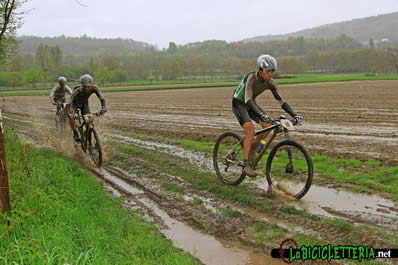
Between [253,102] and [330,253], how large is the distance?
319 centimetres

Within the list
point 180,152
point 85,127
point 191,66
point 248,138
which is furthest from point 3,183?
point 191,66

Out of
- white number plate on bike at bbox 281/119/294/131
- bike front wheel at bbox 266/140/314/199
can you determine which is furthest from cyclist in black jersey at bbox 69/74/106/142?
white number plate on bike at bbox 281/119/294/131

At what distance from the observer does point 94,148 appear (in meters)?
9.97

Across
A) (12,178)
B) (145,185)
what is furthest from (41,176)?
(145,185)

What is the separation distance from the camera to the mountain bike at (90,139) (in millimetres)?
9711

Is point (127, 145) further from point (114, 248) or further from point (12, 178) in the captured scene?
point (114, 248)

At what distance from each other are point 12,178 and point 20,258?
9.83 ft

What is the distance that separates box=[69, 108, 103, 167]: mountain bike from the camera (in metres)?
9.71

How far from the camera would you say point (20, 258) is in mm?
3379

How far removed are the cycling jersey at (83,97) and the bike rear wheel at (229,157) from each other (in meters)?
3.94

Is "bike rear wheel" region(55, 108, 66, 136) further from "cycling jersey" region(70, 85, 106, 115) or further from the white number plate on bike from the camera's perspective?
the white number plate on bike

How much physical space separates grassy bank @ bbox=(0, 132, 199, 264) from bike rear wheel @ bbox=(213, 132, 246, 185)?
240 cm

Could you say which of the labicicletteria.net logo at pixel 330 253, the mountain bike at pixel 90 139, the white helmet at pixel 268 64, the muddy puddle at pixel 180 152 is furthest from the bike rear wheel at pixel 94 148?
the labicicletteria.net logo at pixel 330 253

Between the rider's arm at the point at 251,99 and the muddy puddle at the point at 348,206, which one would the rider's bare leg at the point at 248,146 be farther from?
the muddy puddle at the point at 348,206
